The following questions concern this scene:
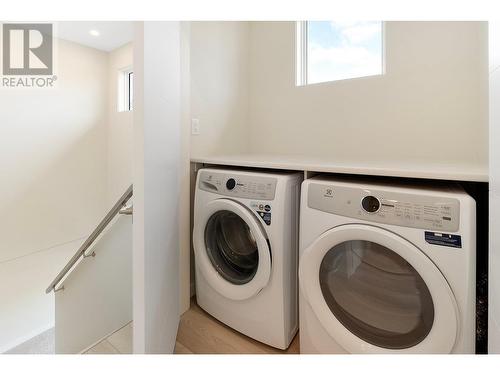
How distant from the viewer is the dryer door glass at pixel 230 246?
1.30 metres

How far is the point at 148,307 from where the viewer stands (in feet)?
2.70

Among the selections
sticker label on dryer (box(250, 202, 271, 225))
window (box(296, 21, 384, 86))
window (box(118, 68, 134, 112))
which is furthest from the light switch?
window (box(118, 68, 134, 112))

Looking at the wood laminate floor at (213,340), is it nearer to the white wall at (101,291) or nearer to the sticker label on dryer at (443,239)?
the white wall at (101,291)

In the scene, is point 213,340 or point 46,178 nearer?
point 213,340

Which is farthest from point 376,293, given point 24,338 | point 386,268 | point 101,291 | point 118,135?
point 24,338

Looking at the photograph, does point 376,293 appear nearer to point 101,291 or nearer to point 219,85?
point 219,85

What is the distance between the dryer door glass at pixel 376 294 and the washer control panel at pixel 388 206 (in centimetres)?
13

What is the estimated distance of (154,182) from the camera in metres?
0.90

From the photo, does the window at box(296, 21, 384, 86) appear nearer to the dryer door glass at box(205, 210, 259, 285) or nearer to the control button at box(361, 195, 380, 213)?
the control button at box(361, 195, 380, 213)

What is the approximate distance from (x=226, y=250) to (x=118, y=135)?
281cm

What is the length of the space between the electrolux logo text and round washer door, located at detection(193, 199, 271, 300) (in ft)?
10.0

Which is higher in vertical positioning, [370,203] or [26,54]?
[26,54]

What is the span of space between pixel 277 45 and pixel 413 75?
3.53 ft

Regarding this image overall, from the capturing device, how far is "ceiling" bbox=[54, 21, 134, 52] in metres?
2.65
